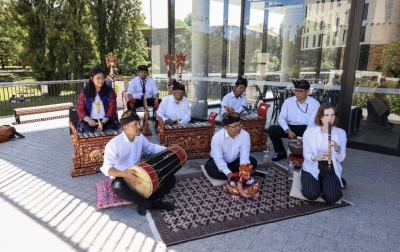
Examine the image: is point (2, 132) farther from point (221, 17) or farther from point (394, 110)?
point (394, 110)

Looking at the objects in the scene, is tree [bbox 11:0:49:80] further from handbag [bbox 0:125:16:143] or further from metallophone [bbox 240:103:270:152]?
metallophone [bbox 240:103:270:152]

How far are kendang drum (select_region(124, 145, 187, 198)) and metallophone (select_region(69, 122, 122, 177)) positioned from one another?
48.4 inches

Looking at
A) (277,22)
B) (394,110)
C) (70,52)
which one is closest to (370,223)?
(394,110)

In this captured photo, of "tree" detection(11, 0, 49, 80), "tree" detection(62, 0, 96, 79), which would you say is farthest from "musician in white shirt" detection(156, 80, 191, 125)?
"tree" detection(11, 0, 49, 80)

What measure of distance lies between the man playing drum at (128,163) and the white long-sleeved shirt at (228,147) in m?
0.63

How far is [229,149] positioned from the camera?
3.59 m

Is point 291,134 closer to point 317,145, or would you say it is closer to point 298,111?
point 298,111

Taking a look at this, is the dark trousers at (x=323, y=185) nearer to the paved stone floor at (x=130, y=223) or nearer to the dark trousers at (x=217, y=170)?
the paved stone floor at (x=130, y=223)

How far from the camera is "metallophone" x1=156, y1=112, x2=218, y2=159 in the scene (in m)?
4.48

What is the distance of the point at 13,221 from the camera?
2900 millimetres

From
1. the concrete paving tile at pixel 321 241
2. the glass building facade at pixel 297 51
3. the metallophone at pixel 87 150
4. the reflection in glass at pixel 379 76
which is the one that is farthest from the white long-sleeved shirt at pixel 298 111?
the metallophone at pixel 87 150

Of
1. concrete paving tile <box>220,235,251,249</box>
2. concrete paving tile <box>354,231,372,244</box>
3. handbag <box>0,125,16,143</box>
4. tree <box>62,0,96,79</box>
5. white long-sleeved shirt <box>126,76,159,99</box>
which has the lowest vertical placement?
concrete paving tile <box>220,235,251,249</box>

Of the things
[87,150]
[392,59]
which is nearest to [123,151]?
[87,150]

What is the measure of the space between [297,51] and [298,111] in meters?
1.96
